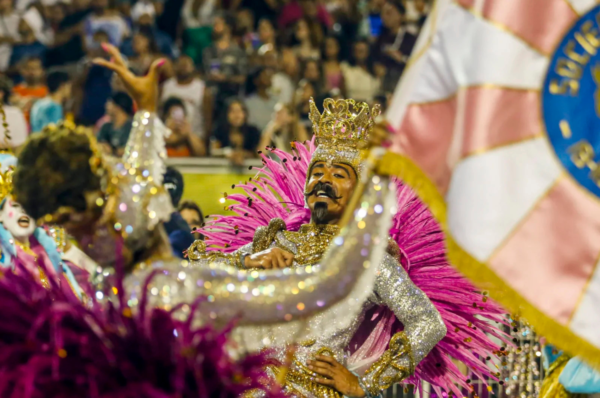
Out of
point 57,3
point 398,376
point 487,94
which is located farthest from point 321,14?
point 487,94

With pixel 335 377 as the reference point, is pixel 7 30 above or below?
above

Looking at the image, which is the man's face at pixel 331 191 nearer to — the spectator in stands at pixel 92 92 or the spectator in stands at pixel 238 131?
the spectator in stands at pixel 238 131

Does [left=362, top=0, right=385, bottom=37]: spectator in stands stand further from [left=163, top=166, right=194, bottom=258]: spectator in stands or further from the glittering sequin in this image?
the glittering sequin

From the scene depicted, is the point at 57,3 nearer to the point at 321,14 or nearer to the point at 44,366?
the point at 321,14

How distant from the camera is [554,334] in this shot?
235cm

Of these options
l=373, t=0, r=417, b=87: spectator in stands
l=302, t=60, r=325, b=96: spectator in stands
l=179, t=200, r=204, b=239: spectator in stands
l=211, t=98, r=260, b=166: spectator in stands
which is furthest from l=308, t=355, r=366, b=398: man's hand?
l=373, t=0, r=417, b=87: spectator in stands

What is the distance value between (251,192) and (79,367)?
5.82 ft

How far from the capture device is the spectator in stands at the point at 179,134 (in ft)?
24.4

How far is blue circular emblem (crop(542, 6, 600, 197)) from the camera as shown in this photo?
2.37 metres

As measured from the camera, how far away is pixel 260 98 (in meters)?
8.04

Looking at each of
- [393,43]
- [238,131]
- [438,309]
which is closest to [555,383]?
[438,309]

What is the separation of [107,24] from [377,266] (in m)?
6.18

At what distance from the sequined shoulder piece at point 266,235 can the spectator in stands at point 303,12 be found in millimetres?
5600

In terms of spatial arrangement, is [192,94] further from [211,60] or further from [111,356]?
[111,356]
